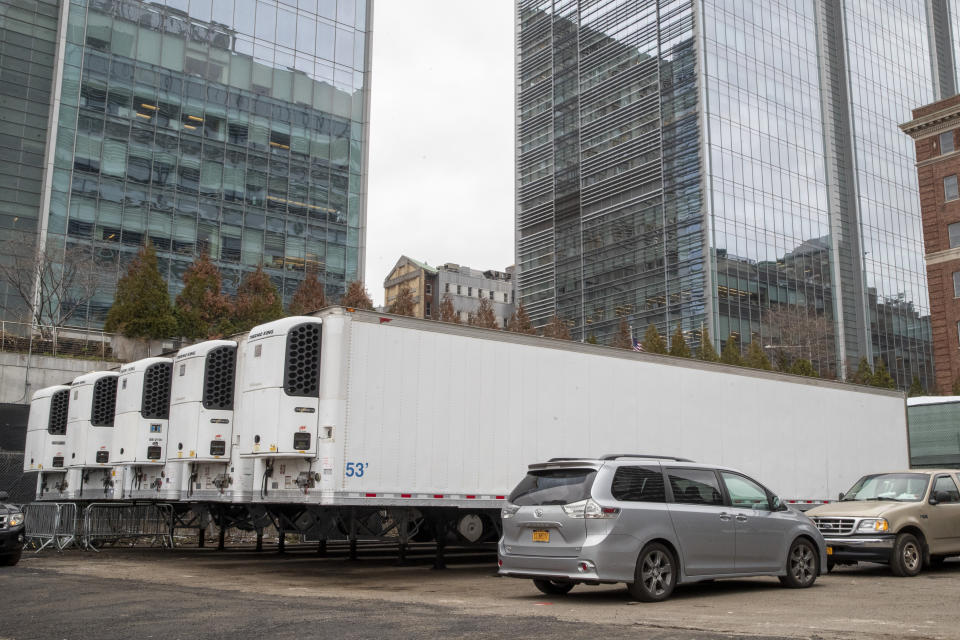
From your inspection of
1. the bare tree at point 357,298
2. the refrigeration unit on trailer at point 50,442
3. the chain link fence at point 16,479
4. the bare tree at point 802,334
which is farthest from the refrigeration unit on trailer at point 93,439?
the bare tree at point 802,334

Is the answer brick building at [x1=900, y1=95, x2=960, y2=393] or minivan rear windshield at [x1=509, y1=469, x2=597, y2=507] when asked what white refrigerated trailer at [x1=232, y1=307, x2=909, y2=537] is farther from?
brick building at [x1=900, y1=95, x2=960, y2=393]

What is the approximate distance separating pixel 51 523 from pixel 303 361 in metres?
10.0

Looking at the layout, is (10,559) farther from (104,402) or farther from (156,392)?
(104,402)

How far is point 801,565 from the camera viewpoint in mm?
11406

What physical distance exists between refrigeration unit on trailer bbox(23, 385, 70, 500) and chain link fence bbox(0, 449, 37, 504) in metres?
2.94

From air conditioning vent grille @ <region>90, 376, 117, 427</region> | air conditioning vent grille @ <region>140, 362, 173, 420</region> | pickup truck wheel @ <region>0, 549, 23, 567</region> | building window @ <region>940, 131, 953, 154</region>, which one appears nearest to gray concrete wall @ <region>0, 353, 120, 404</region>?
air conditioning vent grille @ <region>90, 376, 117, 427</region>

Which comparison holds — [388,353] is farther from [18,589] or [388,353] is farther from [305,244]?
[305,244]

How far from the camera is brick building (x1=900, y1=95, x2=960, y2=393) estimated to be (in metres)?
52.6

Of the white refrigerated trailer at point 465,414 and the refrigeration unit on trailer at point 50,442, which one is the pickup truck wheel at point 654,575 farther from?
the refrigeration unit on trailer at point 50,442

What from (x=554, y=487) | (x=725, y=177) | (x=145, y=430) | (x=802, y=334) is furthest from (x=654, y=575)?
(x=725, y=177)

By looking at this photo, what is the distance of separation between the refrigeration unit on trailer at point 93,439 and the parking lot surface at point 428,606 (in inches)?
139

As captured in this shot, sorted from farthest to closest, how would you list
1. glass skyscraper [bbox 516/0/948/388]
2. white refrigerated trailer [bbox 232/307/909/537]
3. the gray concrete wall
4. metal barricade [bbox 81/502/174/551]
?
glass skyscraper [bbox 516/0/948/388], the gray concrete wall, metal barricade [bbox 81/502/174/551], white refrigerated trailer [bbox 232/307/909/537]

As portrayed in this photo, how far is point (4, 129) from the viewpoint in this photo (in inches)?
1960

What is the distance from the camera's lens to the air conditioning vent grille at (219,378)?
49.8 feet
